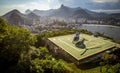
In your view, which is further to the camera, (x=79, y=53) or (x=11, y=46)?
(x=79, y=53)

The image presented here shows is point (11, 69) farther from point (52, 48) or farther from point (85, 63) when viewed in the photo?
point (52, 48)

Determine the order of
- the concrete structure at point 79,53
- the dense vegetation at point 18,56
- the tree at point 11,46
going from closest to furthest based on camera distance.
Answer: the dense vegetation at point 18,56
the tree at point 11,46
the concrete structure at point 79,53

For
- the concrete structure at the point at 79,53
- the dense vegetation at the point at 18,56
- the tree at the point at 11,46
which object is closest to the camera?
the dense vegetation at the point at 18,56

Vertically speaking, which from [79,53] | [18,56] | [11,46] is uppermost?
[11,46]

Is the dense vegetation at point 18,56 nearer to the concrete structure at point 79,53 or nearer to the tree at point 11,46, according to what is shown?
the tree at point 11,46

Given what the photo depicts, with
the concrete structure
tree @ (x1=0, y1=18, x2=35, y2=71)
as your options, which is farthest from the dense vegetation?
the concrete structure

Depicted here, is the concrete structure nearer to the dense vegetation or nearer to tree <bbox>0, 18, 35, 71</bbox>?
the dense vegetation

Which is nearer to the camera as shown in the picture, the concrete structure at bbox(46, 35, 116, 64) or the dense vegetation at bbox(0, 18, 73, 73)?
the dense vegetation at bbox(0, 18, 73, 73)

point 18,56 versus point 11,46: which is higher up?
point 11,46

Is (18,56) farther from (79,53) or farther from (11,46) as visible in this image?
(79,53)

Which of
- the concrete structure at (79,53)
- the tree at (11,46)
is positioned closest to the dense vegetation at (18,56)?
the tree at (11,46)

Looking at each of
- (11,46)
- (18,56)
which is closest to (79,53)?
(18,56)
